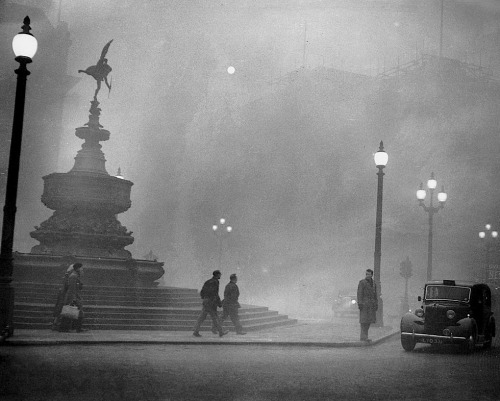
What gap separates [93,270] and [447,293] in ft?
34.9

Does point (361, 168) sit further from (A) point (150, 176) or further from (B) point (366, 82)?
(A) point (150, 176)

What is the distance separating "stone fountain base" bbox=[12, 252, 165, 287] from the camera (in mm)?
18906

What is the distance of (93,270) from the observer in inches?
763

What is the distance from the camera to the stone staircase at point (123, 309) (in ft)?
52.2

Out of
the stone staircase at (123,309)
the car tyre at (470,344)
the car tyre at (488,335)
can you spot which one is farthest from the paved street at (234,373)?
the stone staircase at (123,309)

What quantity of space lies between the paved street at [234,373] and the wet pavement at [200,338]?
28 cm

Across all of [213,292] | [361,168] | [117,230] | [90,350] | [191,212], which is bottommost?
[90,350]

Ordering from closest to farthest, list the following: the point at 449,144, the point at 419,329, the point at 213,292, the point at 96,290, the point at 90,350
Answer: the point at 90,350, the point at 419,329, the point at 213,292, the point at 96,290, the point at 449,144

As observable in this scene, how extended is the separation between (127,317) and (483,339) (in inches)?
357

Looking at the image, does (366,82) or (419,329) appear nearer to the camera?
(419,329)

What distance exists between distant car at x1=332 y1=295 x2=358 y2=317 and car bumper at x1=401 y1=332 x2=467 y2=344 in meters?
13.8

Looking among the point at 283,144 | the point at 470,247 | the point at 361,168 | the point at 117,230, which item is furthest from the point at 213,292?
the point at 283,144

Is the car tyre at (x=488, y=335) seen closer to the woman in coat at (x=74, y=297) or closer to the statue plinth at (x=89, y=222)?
the woman in coat at (x=74, y=297)

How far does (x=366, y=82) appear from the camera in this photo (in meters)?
68.1
